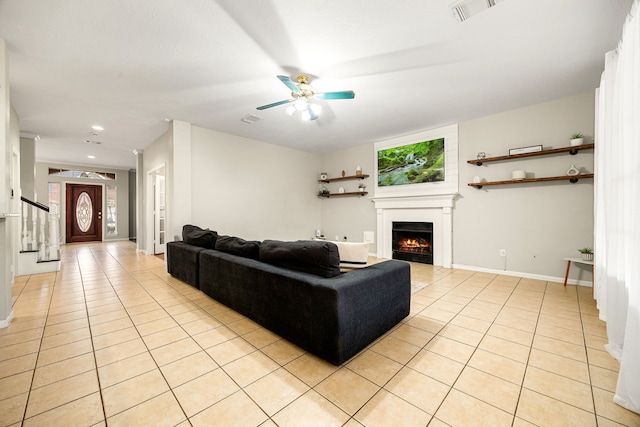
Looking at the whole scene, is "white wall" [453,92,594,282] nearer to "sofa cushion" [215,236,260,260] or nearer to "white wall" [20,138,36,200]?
"sofa cushion" [215,236,260,260]

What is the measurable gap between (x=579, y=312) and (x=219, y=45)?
4.67 metres

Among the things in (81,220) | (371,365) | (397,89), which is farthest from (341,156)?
(81,220)

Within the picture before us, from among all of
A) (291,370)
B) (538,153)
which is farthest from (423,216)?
(291,370)

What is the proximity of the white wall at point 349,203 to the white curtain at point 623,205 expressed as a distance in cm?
398

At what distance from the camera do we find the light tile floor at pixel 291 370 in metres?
1.34

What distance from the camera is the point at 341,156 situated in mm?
6742

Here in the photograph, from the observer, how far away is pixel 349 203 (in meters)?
6.64

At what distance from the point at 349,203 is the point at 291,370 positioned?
17.1 ft

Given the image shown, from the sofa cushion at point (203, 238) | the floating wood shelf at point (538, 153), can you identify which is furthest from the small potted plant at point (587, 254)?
the sofa cushion at point (203, 238)

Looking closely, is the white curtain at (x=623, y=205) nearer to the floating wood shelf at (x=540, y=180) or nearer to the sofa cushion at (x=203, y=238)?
the floating wood shelf at (x=540, y=180)

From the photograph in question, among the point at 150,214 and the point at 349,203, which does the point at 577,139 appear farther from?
the point at 150,214

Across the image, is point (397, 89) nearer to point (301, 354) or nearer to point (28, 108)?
point (301, 354)

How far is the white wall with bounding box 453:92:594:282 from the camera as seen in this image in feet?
11.8

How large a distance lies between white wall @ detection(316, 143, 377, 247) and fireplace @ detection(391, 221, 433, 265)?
60 centimetres
